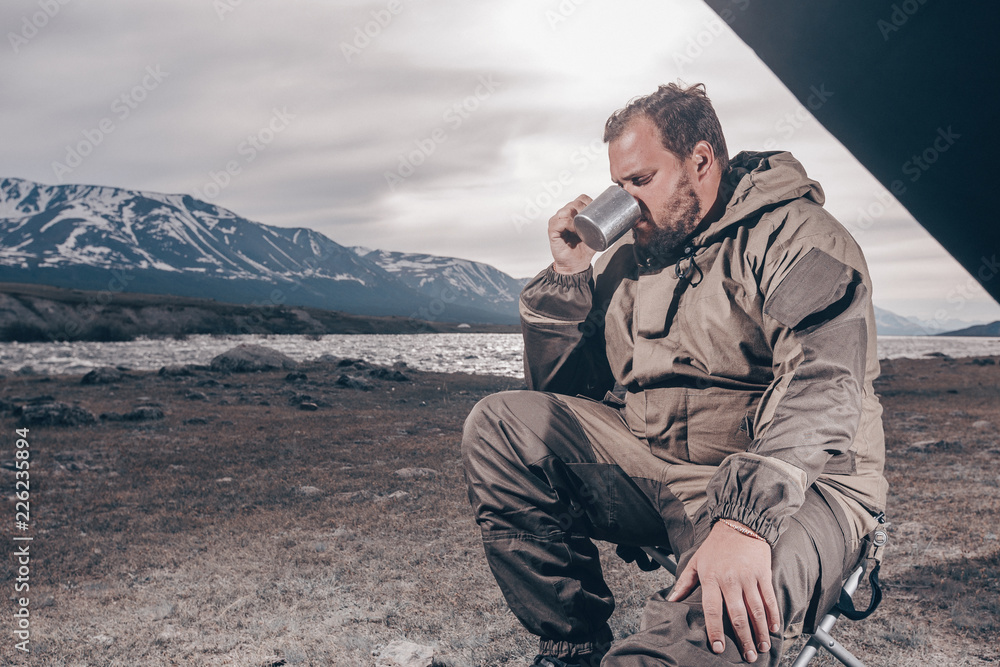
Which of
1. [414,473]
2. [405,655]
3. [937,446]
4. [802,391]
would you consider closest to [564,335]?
[802,391]

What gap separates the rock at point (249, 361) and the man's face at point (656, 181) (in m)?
18.2

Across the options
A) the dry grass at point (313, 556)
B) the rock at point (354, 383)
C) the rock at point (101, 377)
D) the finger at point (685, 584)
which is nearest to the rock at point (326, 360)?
the rock at point (354, 383)

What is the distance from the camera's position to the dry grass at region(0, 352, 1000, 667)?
107 inches

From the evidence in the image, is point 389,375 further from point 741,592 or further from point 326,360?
point 741,592

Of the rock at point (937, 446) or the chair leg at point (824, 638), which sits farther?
the rock at point (937, 446)

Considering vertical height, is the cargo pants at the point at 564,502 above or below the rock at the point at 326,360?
above

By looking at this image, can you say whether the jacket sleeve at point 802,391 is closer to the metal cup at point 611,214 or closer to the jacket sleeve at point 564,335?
→ the metal cup at point 611,214

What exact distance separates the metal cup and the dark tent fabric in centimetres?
60

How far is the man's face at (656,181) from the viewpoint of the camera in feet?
6.93

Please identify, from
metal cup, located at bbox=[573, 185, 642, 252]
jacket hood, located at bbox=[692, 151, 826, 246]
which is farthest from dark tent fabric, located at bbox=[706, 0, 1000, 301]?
metal cup, located at bbox=[573, 185, 642, 252]

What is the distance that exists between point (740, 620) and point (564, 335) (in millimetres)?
1278

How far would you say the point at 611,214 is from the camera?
2.14 meters

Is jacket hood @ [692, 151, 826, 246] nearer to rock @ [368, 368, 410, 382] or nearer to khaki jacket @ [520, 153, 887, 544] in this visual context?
khaki jacket @ [520, 153, 887, 544]

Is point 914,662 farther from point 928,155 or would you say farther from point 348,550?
point 348,550
